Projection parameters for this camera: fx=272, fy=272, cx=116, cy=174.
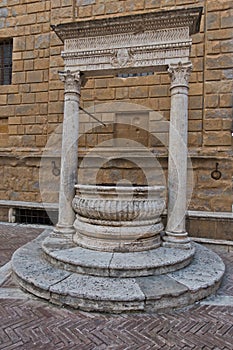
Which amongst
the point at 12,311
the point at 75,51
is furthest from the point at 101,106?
the point at 12,311

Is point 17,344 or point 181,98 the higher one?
point 181,98

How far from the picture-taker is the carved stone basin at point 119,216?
3.92 m

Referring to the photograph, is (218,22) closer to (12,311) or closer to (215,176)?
(215,176)

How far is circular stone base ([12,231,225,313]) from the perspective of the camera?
295 centimetres

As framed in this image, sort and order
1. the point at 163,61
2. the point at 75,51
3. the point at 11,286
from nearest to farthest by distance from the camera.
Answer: the point at 11,286
the point at 163,61
the point at 75,51

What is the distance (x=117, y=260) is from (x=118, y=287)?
498mm

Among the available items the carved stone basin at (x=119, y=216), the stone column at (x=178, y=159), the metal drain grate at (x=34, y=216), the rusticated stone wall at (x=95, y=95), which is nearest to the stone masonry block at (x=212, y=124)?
the rusticated stone wall at (x=95, y=95)

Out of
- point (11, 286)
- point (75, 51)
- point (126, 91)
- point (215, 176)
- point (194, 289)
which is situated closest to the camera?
point (194, 289)

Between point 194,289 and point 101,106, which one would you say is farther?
point 101,106

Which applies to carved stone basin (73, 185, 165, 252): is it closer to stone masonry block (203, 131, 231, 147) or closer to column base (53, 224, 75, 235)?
column base (53, 224, 75, 235)

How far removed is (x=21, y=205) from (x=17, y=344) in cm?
511

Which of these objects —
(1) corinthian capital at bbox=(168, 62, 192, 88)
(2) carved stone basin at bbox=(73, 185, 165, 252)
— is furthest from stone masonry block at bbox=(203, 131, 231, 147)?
(2) carved stone basin at bbox=(73, 185, 165, 252)

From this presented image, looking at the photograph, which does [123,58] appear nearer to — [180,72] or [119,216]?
[180,72]

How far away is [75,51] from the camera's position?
176 inches
